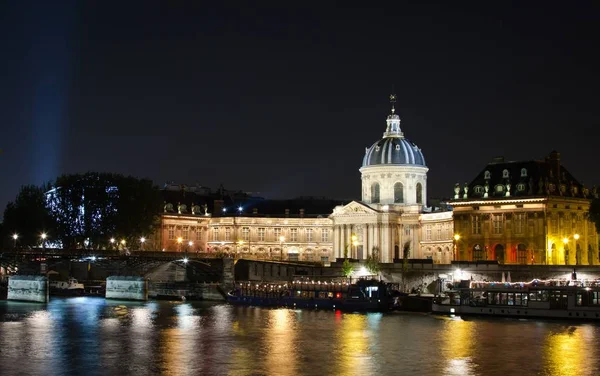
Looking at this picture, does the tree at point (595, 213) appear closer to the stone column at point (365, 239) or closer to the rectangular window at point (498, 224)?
the rectangular window at point (498, 224)

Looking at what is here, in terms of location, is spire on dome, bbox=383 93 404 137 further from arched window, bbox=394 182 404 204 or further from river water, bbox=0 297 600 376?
river water, bbox=0 297 600 376

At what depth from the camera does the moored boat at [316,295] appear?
383 feet

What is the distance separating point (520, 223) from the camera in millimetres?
146750

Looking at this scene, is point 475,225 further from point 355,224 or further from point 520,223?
point 355,224

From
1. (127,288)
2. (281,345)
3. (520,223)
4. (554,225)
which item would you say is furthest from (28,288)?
(554,225)

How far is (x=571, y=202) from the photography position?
146250mm

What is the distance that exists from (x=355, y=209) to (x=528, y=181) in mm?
34534

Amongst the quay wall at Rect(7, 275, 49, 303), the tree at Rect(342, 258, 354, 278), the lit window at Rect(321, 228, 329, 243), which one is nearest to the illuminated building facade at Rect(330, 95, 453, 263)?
the lit window at Rect(321, 228, 329, 243)

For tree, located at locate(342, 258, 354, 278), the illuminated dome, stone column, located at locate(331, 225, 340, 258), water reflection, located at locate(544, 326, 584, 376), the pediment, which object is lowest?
water reflection, located at locate(544, 326, 584, 376)

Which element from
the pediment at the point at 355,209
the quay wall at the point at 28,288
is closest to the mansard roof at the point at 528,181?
Result: the pediment at the point at 355,209

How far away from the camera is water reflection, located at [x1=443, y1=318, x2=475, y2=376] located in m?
71.9

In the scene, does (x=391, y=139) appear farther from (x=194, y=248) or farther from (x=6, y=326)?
(x=6, y=326)

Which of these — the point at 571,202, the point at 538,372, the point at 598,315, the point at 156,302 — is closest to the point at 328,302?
the point at 156,302

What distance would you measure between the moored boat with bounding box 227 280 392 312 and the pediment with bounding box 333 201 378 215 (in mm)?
37152
